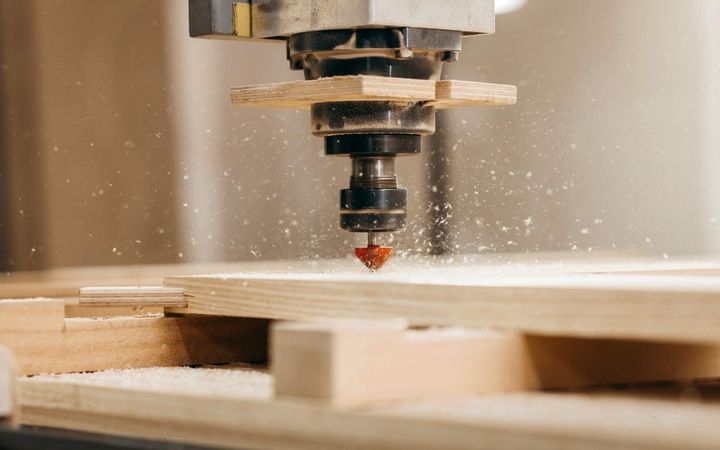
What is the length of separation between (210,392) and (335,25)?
51cm

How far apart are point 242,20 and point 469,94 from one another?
0.29 metres

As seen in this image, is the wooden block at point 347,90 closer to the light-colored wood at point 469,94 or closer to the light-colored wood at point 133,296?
the light-colored wood at point 469,94

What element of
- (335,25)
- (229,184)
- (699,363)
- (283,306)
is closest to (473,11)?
(335,25)

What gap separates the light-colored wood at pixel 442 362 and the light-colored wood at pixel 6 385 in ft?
0.75

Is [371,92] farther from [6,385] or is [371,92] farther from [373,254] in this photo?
[6,385]

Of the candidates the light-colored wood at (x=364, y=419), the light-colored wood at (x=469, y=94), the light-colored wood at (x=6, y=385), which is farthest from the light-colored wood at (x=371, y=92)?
the light-colored wood at (x=6, y=385)

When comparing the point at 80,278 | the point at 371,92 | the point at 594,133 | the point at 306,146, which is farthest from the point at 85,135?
the point at 594,133

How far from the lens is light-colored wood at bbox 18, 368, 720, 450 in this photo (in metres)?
0.85

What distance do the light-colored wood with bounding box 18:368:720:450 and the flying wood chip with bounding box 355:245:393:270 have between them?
0.35m

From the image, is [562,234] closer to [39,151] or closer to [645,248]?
[645,248]

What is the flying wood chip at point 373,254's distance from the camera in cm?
157

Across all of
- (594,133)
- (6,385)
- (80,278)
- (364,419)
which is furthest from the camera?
(594,133)

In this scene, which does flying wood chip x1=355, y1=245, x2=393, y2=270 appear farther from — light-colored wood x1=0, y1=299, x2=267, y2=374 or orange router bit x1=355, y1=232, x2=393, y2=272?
light-colored wood x1=0, y1=299, x2=267, y2=374

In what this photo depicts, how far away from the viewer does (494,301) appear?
1.10m
